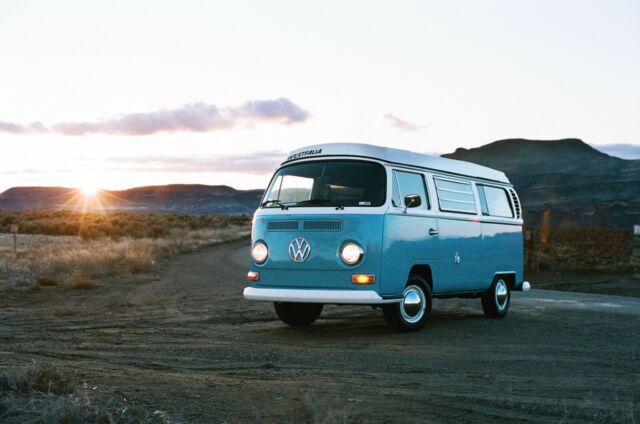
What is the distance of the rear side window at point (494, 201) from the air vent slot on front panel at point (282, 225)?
4178mm

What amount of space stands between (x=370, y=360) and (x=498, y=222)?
597 centimetres

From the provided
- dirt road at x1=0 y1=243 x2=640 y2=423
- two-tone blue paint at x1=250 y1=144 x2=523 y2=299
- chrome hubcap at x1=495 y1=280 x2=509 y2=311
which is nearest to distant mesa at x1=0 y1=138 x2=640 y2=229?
chrome hubcap at x1=495 y1=280 x2=509 y2=311

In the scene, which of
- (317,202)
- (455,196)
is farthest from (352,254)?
(455,196)

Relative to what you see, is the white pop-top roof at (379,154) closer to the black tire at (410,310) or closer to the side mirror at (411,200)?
the side mirror at (411,200)

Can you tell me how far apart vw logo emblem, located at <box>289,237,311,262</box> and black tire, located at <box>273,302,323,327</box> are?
1.66 meters

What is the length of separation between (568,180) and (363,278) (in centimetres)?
12919

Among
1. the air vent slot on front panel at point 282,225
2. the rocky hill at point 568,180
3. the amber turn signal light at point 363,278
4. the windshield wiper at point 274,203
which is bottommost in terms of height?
the amber turn signal light at point 363,278

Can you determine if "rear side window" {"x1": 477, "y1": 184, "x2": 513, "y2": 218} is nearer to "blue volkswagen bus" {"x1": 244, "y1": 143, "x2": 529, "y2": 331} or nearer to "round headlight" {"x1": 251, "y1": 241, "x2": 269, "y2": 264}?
"blue volkswagen bus" {"x1": 244, "y1": 143, "x2": 529, "y2": 331}

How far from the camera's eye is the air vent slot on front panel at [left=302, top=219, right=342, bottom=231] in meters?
10.7

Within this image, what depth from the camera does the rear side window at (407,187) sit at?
11133 millimetres

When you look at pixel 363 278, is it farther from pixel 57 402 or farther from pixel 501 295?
pixel 57 402

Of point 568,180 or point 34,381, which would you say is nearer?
point 34,381

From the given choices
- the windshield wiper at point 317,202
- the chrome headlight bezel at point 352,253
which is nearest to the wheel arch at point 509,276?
the chrome headlight bezel at point 352,253

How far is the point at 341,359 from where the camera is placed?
920 centimetres
